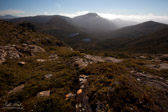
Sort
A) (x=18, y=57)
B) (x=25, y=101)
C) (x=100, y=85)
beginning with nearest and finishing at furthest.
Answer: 1. (x=25, y=101)
2. (x=100, y=85)
3. (x=18, y=57)

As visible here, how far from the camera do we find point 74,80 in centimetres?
583

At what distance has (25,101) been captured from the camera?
13.3 feet

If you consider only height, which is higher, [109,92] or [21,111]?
[109,92]

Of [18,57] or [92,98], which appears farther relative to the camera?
[18,57]

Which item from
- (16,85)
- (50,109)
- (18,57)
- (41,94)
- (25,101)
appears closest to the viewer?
(50,109)

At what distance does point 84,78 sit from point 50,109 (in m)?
2.81

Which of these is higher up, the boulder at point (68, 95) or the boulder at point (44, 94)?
the boulder at point (68, 95)

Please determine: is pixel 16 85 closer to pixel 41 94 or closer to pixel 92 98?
pixel 41 94

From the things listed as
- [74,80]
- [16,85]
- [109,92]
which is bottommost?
[16,85]

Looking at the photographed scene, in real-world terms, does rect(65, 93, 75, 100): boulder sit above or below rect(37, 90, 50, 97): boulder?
above

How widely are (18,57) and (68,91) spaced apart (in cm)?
874

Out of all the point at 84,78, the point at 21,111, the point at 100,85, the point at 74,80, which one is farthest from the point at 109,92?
the point at 21,111

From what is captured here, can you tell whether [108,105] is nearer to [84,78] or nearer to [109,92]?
[109,92]

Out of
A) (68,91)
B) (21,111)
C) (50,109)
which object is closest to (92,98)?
(68,91)
